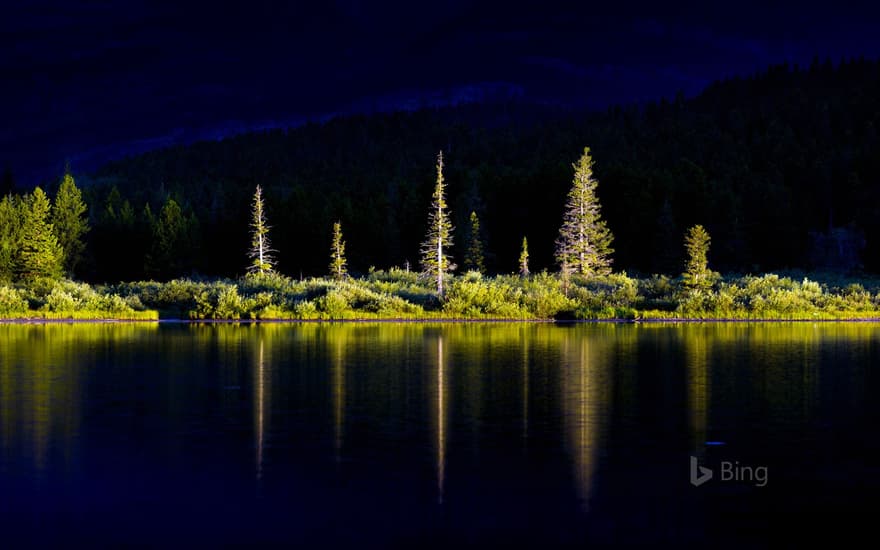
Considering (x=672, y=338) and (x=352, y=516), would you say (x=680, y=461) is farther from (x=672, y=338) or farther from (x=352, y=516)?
(x=672, y=338)

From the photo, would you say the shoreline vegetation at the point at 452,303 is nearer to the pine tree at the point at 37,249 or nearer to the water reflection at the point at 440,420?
the pine tree at the point at 37,249

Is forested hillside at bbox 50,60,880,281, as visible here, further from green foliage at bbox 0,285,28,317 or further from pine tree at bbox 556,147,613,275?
green foliage at bbox 0,285,28,317

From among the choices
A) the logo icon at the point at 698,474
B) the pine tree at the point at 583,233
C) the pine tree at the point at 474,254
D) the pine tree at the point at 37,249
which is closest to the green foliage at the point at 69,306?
the pine tree at the point at 37,249

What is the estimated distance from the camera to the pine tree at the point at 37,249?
3162 inches

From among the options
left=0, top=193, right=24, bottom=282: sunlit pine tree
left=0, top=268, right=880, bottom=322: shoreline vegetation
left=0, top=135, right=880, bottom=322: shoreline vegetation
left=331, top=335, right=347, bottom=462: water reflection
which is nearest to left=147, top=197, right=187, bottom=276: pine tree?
left=0, top=193, right=24, bottom=282: sunlit pine tree

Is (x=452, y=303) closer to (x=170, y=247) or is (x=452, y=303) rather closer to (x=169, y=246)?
(x=170, y=247)

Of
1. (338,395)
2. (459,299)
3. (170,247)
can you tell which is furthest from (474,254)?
(338,395)

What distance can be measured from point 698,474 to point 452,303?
47.2 metres

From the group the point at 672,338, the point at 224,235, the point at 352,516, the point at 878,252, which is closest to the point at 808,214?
the point at 878,252

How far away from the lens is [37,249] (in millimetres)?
80688

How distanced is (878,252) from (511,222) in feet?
127

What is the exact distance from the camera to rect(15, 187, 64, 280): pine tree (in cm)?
8031

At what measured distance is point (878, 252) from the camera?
101 metres

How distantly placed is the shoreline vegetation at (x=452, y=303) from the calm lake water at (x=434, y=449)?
26711 millimetres
